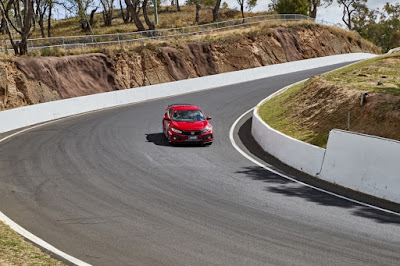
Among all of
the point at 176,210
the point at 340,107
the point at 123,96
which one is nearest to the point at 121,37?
the point at 123,96

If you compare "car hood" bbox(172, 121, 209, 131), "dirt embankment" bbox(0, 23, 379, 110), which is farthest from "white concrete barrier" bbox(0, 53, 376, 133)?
"car hood" bbox(172, 121, 209, 131)

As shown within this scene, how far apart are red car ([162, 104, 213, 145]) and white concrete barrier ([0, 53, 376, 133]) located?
9.29 m

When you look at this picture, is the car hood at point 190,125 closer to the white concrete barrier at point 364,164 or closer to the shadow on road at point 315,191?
the shadow on road at point 315,191

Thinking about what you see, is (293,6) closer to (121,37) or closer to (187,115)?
(121,37)

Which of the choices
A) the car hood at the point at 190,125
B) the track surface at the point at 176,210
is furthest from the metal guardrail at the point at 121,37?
the car hood at the point at 190,125

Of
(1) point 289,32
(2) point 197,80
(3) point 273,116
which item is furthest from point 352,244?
(1) point 289,32

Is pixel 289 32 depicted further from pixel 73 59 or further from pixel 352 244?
pixel 352 244

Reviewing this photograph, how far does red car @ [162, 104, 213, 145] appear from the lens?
62.3 ft

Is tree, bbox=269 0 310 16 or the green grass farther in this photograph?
tree, bbox=269 0 310 16

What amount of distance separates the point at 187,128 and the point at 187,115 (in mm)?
1410

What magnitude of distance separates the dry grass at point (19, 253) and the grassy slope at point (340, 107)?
1126 cm

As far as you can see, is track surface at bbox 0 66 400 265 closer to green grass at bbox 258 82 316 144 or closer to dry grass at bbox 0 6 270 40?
green grass at bbox 258 82 316 144

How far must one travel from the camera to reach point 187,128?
62.6ft

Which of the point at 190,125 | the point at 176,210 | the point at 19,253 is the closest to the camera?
the point at 19,253
